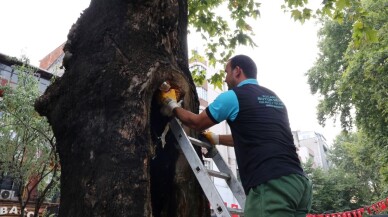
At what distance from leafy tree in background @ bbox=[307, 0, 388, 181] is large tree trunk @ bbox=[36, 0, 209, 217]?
3837 mm

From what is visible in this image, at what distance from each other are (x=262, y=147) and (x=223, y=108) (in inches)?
16.9

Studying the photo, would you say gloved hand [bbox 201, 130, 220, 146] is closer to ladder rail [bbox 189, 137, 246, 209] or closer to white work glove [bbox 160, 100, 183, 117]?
ladder rail [bbox 189, 137, 246, 209]

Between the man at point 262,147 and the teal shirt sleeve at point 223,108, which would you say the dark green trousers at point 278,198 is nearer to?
the man at point 262,147

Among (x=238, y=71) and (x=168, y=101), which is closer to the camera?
(x=168, y=101)

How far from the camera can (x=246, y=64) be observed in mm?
2932

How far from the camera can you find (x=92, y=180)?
2.07m

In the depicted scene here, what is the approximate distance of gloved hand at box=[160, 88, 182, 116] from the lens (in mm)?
2596

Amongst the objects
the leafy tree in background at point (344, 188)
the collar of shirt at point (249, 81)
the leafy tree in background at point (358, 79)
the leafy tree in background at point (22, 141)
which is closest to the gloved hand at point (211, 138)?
the collar of shirt at point (249, 81)

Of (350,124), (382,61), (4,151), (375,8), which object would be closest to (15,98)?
(4,151)

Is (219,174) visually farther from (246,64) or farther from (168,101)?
(246,64)

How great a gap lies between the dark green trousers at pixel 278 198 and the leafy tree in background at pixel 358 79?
3745 mm

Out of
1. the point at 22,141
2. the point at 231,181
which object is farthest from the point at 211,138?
the point at 22,141

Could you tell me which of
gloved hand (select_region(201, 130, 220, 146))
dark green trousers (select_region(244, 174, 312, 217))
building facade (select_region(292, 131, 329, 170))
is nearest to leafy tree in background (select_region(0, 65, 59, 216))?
gloved hand (select_region(201, 130, 220, 146))

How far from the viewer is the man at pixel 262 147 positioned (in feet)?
7.11
